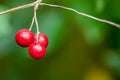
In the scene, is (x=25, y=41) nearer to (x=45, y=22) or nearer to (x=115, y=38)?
(x=45, y=22)

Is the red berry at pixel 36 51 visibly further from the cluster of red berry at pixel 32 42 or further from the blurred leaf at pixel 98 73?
the blurred leaf at pixel 98 73

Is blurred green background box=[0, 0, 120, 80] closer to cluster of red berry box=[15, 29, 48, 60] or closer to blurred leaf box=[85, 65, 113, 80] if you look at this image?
blurred leaf box=[85, 65, 113, 80]

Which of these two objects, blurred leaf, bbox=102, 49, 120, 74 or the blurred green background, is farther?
blurred leaf, bbox=102, 49, 120, 74

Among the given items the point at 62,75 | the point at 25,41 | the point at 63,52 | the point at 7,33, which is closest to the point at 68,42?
the point at 63,52

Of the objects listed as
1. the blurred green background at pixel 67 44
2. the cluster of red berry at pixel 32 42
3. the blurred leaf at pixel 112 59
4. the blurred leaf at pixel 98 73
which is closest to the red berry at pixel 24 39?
the cluster of red berry at pixel 32 42

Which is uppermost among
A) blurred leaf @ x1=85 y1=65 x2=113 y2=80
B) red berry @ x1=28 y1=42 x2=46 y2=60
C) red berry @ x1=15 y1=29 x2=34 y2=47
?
red berry @ x1=15 y1=29 x2=34 y2=47

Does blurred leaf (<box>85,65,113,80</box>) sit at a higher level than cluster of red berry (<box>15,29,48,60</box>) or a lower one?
lower

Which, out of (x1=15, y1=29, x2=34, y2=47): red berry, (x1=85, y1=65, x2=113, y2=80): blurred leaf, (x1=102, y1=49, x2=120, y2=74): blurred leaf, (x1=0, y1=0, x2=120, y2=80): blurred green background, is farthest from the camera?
(x1=85, y1=65, x2=113, y2=80): blurred leaf

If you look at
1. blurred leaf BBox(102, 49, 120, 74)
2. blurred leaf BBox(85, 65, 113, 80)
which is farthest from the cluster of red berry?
blurred leaf BBox(85, 65, 113, 80)
